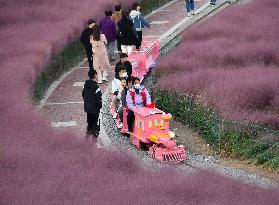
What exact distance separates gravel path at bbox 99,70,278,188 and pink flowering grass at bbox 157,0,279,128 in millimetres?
1490

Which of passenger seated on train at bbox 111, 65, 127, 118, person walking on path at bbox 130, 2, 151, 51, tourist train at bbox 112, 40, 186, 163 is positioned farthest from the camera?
person walking on path at bbox 130, 2, 151, 51

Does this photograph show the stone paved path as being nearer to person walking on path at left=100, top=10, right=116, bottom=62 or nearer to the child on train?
the child on train

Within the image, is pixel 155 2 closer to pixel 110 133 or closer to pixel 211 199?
pixel 110 133

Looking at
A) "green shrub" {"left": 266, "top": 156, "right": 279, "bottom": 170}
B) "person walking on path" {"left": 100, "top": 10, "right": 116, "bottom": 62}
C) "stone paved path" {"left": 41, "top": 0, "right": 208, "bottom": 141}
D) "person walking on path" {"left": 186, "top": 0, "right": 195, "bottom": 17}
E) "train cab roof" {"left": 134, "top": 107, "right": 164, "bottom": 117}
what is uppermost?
"person walking on path" {"left": 100, "top": 10, "right": 116, "bottom": 62}

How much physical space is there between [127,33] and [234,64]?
280 cm

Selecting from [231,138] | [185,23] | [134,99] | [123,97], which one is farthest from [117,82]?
[185,23]

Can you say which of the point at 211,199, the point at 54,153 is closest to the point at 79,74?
the point at 54,153

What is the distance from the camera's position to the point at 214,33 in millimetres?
22156

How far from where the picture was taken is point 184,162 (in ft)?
46.4

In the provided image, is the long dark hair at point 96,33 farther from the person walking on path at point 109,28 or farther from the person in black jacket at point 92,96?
the person in black jacket at point 92,96

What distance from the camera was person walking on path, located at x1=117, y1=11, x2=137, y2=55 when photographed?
755 inches

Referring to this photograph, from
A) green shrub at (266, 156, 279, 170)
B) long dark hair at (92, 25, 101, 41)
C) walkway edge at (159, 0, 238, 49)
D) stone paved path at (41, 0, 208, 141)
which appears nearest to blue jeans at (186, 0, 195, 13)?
walkway edge at (159, 0, 238, 49)

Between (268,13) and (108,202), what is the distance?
1559 centimetres

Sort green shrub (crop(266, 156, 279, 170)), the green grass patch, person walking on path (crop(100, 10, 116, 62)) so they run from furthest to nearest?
1. person walking on path (crop(100, 10, 116, 62))
2. the green grass patch
3. green shrub (crop(266, 156, 279, 170))
